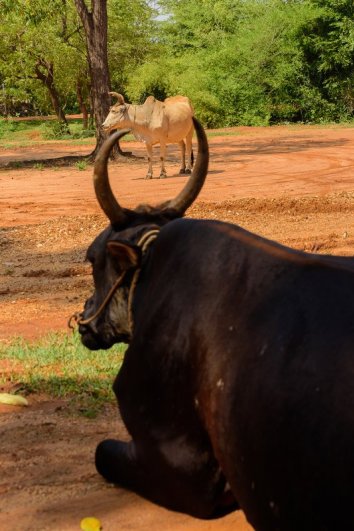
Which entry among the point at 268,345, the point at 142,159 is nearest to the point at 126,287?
the point at 268,345

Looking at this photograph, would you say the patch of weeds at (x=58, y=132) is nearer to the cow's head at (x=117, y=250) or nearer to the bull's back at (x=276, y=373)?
the cow's head at (x=117, y=250)

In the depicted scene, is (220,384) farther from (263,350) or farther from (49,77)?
(49,77)

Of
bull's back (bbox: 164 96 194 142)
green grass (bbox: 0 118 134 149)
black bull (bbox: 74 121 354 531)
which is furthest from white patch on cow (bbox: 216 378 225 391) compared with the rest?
green grass (bbox: 0 118 134 149)

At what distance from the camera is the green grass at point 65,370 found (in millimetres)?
5242

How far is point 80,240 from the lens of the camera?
Result: 36.4ft

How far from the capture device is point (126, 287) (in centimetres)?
365

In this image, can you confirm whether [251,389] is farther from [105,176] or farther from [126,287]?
[105,176]

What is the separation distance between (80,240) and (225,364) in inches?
326

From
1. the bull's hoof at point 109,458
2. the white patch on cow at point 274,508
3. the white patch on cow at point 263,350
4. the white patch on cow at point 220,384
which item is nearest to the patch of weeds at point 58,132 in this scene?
the bull's hoof at point 109,458

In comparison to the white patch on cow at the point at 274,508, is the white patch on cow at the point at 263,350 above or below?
above

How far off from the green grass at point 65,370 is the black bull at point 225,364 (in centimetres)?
132

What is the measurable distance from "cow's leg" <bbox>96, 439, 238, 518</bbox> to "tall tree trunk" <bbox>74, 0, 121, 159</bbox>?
17088 millimetres

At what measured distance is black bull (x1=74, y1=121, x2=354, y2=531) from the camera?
8.52ft

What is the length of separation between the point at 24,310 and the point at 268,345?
5214 millimetres
